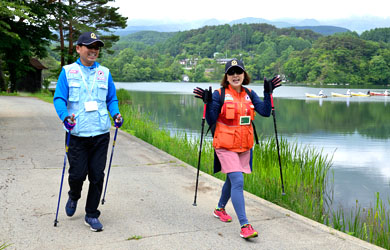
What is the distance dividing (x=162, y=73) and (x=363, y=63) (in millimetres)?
57685

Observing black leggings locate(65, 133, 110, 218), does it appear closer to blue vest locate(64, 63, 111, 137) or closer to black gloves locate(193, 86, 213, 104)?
blue vest locate(64, 63, 111, 137)

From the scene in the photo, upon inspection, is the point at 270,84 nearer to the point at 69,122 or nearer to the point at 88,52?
the point at 88,52

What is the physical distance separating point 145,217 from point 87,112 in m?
1.35

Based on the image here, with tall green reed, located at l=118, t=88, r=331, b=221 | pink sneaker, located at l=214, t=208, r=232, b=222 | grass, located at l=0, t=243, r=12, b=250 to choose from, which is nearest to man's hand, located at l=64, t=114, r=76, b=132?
grass, located at l=0, t=243, r=12, b=250

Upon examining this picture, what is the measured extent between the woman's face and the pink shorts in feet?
2.36

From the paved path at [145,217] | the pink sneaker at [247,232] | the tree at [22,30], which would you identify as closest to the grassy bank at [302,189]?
the paved path at [145,217]

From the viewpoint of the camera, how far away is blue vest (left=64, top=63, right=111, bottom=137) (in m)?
4.31

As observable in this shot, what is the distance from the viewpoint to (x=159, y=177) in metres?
6.76

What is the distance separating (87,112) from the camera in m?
4.35

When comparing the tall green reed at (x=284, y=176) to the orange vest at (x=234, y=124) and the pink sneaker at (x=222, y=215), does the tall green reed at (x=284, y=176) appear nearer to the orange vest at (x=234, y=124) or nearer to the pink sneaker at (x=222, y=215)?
the pink sneaker at (x=222, y=215)

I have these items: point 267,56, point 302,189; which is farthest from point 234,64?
point 267,56

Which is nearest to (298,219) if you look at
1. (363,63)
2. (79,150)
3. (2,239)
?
(79,150)

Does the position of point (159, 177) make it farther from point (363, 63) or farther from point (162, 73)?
point (162, 73)

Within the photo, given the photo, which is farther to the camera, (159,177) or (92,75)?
(159,177)
